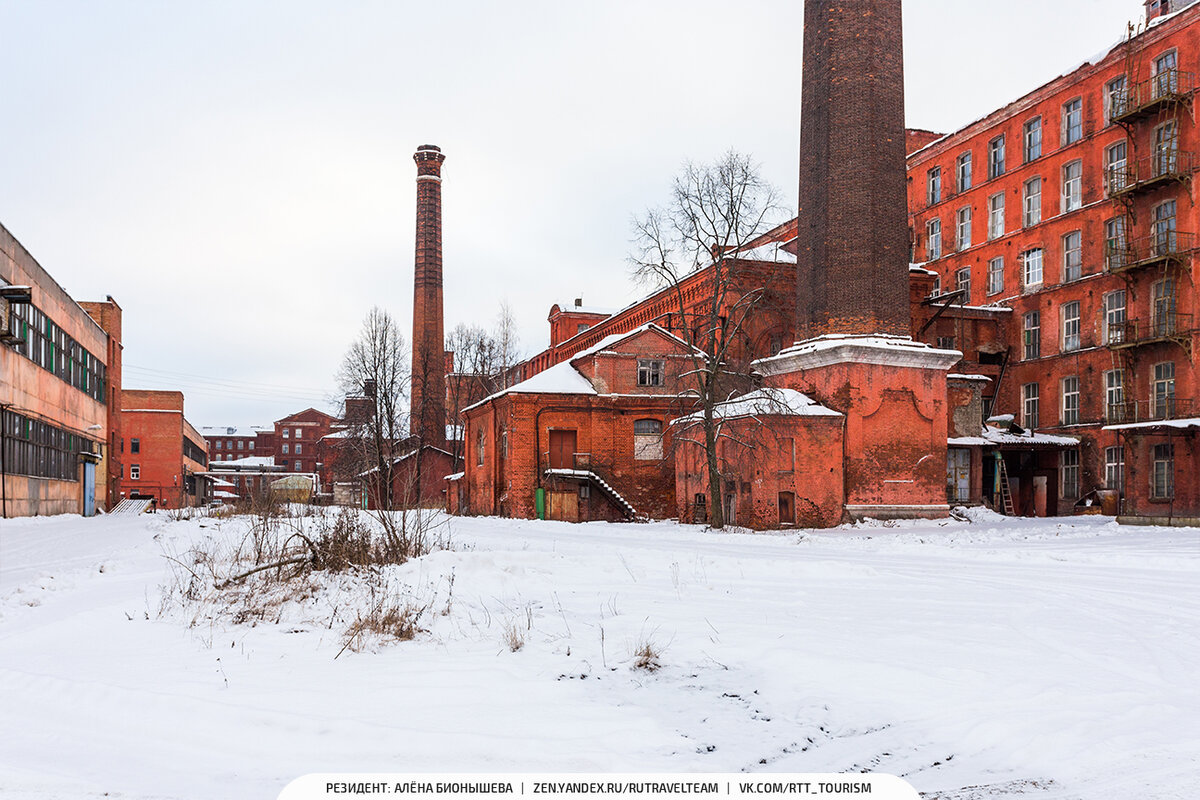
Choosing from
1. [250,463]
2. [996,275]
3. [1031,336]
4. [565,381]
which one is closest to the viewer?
[565,381]

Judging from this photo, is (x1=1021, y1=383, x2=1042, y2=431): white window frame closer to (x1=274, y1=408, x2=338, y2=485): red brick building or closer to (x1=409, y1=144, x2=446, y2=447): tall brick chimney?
(x1=409, y1=144, x2=446, y2=447): tall brick chimney

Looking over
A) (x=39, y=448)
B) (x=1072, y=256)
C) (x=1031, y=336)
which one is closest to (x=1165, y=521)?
(x=1031, y=336)

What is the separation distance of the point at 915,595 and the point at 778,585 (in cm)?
158

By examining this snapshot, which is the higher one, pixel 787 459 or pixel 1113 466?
pixel 787 459

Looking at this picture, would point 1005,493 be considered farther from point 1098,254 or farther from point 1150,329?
point 1098,254

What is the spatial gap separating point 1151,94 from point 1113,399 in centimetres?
1060

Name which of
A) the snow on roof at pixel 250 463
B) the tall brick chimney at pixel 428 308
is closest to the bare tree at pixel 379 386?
the tall brick chimney at pixel 428 308

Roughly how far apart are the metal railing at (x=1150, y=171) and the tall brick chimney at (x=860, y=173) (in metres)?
9.94

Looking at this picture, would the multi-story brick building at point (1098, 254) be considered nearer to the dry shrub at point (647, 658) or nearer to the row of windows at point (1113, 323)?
the row of windows at point (1113, 323)

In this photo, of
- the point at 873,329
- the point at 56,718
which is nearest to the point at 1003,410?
the point at 873,329

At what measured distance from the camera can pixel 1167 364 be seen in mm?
30438

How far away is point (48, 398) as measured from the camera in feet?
102

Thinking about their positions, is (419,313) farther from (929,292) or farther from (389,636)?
(389,636)

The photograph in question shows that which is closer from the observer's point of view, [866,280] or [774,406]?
[774,406]
